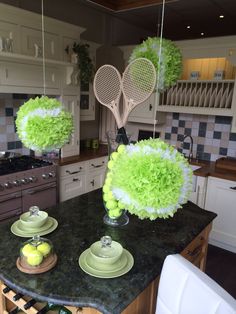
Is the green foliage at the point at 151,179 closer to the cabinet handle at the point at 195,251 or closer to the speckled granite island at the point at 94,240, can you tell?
the speckled granite island at the point at 94,240

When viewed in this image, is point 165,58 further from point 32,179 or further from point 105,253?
point 32,179

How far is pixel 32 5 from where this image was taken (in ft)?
9.18

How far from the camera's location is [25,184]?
2385 millimetres

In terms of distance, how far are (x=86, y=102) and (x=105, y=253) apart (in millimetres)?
2487

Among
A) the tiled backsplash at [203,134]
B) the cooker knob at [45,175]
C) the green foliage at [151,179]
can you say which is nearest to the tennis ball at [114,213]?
the green foliage at [151,179]

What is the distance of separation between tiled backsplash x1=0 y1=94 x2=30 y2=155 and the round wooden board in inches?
78.0

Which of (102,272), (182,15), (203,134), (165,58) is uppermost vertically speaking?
(182,15)

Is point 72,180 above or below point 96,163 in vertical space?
below

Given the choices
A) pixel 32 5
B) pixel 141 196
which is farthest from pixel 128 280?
pixel 32 5

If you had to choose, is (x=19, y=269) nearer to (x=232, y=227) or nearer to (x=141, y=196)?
(x=141, y=196)

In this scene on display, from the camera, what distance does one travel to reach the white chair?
2.44ft

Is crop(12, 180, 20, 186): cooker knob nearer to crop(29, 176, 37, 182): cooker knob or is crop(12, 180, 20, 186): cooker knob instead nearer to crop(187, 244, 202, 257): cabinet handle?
crop(29, 176, 37, 182): cooker knob

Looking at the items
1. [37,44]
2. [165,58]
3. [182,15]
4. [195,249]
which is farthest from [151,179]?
[182,15]

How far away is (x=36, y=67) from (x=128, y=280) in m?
2.18
